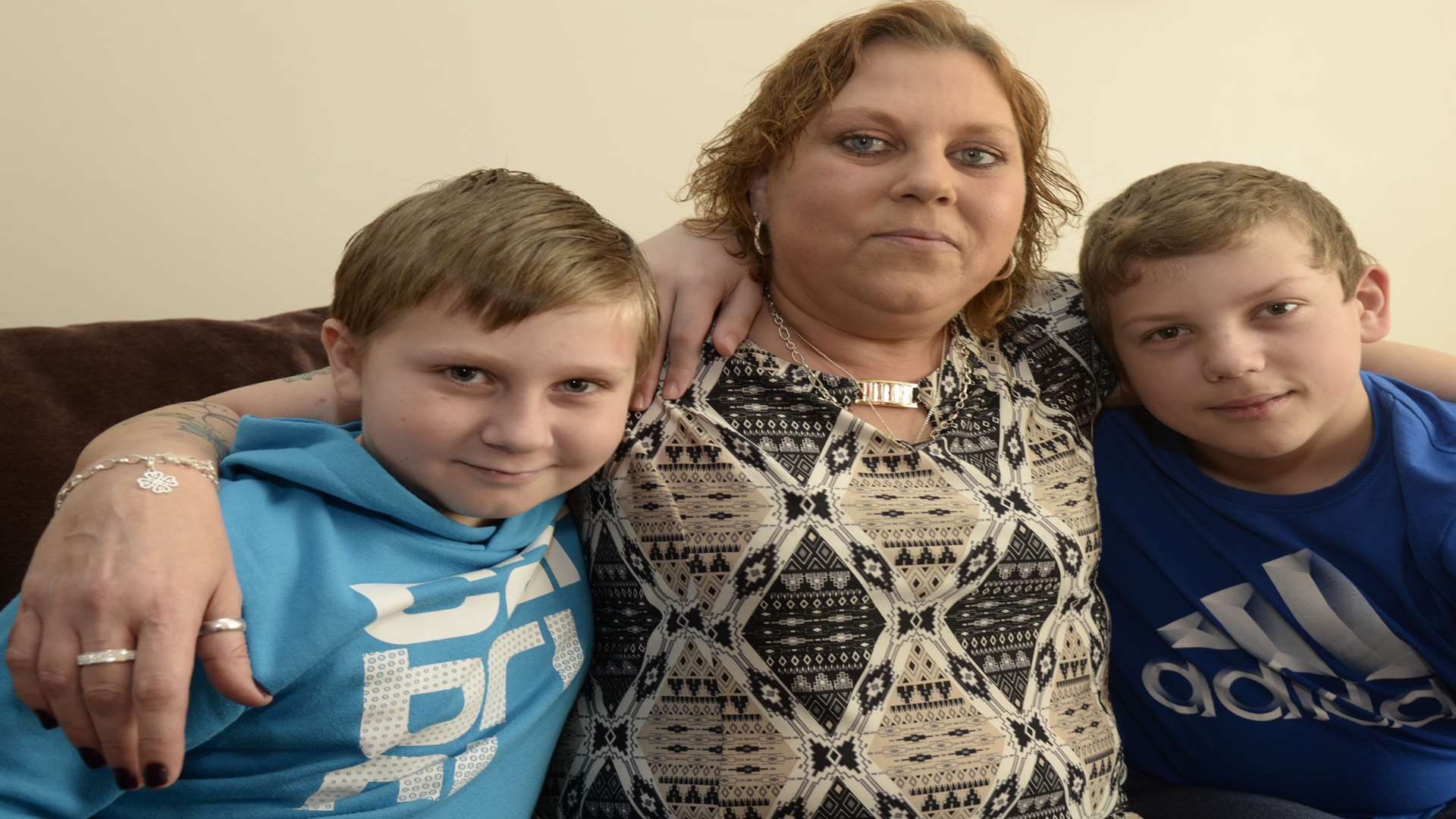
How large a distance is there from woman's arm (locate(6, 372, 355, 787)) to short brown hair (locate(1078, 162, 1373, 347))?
997 mm

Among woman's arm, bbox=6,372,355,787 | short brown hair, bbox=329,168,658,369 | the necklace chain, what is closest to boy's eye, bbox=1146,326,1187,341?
the necklace chain

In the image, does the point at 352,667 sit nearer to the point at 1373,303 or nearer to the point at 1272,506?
the point at 1272,506

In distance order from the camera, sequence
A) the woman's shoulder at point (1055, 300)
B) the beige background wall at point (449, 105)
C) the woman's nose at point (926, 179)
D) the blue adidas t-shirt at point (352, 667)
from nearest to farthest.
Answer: the blue adidas t-shirt at point (352, 667) → the woman's nose at point (926, 179) → the woman's shoulder at point (1055, 300) → the beige background wall at point (449, 105)

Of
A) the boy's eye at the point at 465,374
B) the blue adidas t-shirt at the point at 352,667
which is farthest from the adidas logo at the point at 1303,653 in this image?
the boy's eye at the point at 465,374

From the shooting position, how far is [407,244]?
1.00 metres

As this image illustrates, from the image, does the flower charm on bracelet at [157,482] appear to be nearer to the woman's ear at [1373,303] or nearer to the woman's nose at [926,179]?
the woman's nose at [926,179]

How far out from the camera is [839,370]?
1267 mm

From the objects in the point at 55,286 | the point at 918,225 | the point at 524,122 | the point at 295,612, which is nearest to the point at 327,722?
the point at 295,612

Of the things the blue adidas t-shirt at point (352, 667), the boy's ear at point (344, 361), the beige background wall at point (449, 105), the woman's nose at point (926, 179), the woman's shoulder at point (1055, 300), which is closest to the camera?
the blue adidas t-shirt at point (352, 667)

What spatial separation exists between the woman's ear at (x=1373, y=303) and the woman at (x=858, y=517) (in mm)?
365

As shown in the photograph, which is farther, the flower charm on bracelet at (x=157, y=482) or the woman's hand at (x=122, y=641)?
the flower charm on bracelet at (x=157, y=482)

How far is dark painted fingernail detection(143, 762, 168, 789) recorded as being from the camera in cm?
79

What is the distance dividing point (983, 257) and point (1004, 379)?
0.59 feet

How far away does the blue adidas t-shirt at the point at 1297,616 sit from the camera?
121 cm
